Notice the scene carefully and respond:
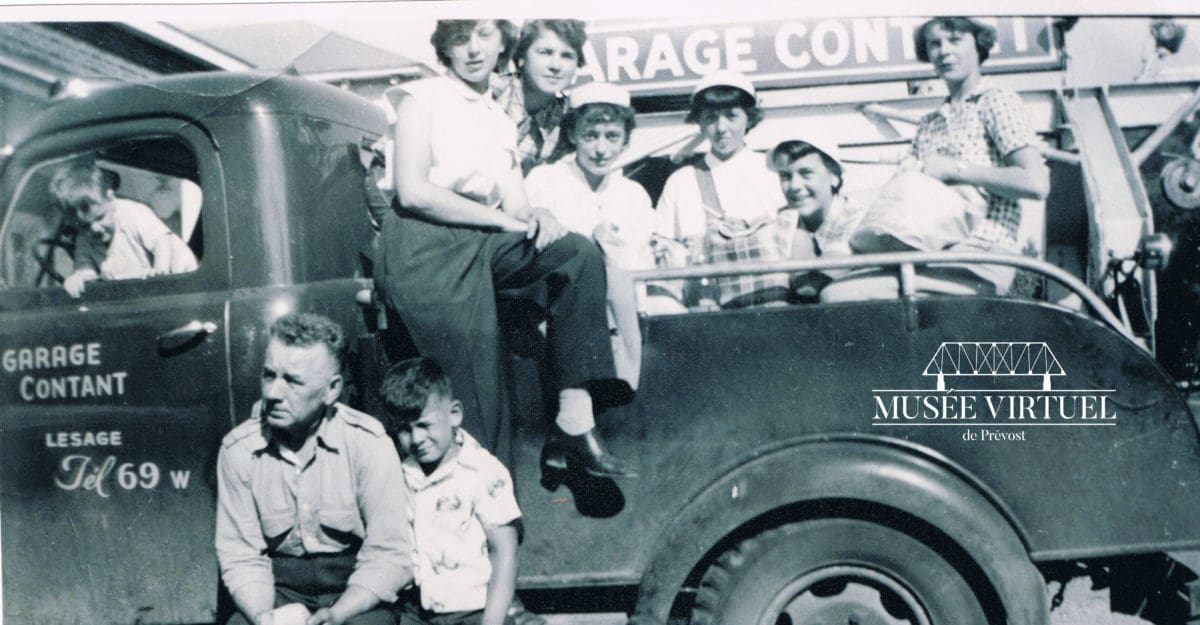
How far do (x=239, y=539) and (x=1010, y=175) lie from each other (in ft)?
7.19

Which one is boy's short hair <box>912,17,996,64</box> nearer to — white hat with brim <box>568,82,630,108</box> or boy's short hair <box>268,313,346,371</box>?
white hat with brim <box>568,82,630,108</box>

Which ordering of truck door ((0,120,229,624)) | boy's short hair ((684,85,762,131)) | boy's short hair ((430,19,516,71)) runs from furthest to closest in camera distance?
boy's short hair ((684,85,762,131)) < boy's short hair ((430,19,516,71)) < truck door ((0,120,229,624))

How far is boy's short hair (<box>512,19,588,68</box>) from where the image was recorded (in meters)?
2.38

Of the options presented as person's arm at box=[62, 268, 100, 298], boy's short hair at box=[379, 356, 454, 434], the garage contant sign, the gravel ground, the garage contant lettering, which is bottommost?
the gravel ground

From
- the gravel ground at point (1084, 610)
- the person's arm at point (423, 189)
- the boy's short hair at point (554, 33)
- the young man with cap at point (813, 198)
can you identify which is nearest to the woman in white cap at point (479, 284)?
the person's arm at point (423, 189)

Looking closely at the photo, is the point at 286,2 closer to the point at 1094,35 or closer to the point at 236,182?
the point at 236,182

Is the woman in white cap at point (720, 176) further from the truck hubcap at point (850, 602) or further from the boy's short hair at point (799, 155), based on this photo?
the truck hubcap at point (850, 602)

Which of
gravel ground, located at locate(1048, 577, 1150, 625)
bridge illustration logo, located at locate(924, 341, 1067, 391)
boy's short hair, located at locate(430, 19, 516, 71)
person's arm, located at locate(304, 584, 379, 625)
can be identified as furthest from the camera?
gravel ground, located at locate(1048, 577, 1150, 625)

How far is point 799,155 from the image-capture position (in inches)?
92.7

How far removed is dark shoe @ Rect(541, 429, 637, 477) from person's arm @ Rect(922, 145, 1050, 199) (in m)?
1.18

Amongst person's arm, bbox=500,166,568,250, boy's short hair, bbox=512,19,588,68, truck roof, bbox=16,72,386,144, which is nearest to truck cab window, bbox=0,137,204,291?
truck roof, bbox=16,72,386,144

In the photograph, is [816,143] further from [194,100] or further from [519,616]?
[194,100]

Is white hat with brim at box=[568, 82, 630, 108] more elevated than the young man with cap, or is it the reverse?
white hat with brim at box=[568, 82, 630, 108]

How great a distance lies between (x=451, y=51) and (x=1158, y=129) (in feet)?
8.13
